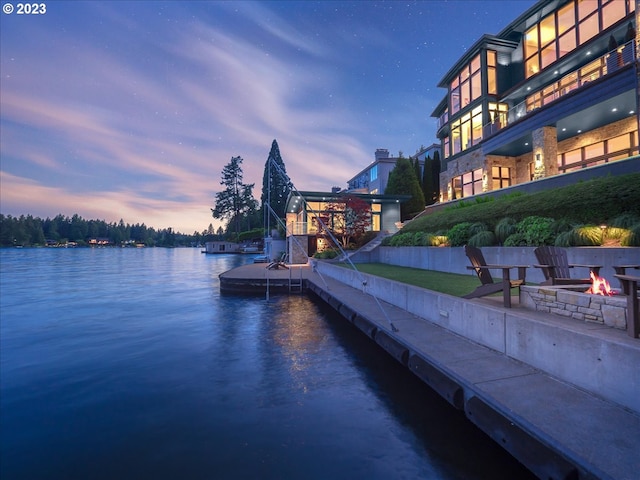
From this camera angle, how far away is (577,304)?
194 inches

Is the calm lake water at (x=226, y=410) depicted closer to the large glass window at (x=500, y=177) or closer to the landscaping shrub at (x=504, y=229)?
the landscaping shrub at (x=504, y=229)

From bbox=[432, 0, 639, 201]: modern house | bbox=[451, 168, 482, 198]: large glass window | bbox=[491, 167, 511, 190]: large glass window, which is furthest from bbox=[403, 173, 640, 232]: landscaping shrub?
bbox=[451, 168, 482, 198]: large glass window

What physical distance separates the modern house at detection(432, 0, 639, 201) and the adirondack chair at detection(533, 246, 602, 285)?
1213 cm

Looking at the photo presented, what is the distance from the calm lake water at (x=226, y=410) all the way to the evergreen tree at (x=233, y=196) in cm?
7484

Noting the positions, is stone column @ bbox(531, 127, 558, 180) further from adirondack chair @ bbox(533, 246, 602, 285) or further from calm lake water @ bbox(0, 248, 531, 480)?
calm lake water @ bbox(0, 248, 531, 480)

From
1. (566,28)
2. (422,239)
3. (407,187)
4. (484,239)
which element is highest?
(566,28)

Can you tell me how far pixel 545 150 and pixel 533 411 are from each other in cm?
1847

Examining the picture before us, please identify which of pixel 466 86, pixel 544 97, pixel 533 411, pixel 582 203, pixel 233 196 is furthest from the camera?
pixel 233 196

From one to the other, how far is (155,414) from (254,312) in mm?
8622

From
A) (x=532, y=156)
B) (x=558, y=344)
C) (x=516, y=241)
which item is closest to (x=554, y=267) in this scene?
(x=558, y=344)

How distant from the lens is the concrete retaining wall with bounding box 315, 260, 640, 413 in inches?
138

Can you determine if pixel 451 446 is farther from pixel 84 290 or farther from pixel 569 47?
pixel 84 290

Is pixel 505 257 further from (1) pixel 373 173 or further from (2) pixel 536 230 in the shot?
(1) pixel 373 173

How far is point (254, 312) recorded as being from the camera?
48.3 ft
